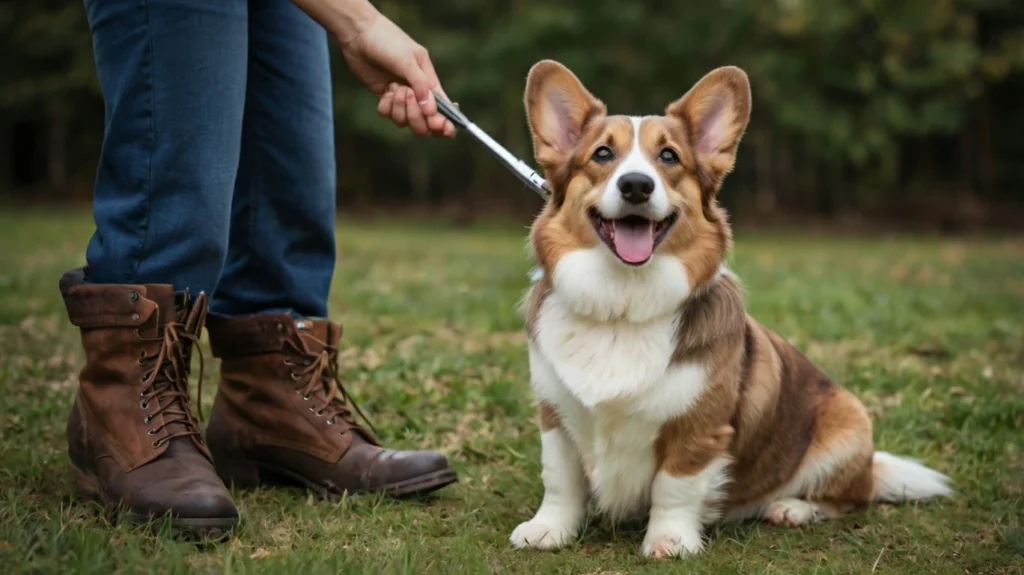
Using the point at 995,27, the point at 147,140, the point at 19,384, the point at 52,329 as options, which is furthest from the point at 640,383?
the point at 995,27

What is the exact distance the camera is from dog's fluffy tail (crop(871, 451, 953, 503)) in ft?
10.1

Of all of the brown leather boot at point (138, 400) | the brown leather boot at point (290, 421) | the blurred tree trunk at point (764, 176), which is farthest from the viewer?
the blurred tree trunk at point (764, 176)

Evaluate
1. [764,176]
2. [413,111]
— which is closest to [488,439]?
[413,111]

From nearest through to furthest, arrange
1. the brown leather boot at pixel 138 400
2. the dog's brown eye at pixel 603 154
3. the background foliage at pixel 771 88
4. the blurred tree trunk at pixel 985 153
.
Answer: the brown leather boot at pixel 138 400
the dog's brown eye at pixel 603 154
the background foliage at pixel 771 88
the blurred tree trunk at pixel 985 153

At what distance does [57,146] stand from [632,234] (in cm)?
2386

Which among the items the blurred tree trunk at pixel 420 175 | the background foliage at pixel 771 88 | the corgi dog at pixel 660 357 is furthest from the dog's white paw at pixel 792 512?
the blurred tree trunk at pixel 420 175

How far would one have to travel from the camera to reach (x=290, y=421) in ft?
9.96

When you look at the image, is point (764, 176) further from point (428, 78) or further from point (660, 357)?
point (660, 357)

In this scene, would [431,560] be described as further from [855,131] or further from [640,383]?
[855,131]

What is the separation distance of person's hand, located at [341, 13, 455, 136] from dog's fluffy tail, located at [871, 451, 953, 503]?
68.6 inches

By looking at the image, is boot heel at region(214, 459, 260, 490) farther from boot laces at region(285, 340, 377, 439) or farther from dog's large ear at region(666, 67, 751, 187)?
dog's large ear at region(666, 67, 751, 187)

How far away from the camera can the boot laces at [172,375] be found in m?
2.61

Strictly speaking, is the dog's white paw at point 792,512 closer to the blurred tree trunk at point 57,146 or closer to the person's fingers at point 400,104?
the person's fingers at point 400,104

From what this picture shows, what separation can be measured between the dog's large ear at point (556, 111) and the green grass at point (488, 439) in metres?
1.04
